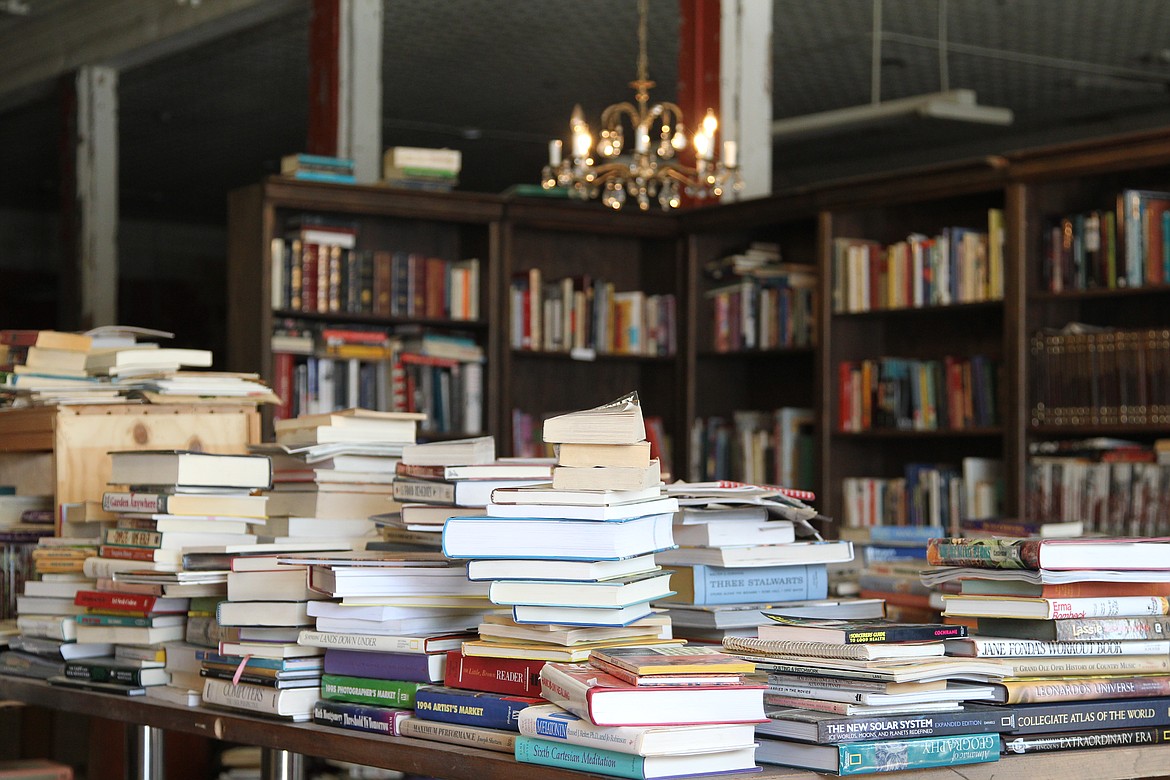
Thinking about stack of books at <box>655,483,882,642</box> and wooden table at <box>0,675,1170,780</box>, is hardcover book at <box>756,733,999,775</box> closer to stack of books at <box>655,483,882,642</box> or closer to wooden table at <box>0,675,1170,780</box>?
wooden table at <box>0,675,1170,780</box>

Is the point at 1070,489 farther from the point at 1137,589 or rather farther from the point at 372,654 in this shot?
the point at 372,654

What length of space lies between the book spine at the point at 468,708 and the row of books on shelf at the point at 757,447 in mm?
4178

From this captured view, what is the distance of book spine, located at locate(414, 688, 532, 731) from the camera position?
1683mm

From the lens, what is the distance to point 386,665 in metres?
1.84

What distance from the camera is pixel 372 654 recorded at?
186cm

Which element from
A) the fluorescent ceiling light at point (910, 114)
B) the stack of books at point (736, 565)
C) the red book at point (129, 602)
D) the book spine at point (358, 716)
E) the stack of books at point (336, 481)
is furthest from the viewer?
the fluorescent ceiling light at point (910, 114)

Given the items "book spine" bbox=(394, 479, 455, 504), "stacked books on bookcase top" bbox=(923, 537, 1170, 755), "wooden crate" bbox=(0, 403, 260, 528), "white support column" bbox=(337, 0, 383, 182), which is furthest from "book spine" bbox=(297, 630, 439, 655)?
"white support column" bbox=(337, 0, 383, 182)

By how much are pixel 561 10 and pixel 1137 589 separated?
7.27 m

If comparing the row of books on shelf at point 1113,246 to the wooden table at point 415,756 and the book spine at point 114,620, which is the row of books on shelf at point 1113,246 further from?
the book spine at point 114,620

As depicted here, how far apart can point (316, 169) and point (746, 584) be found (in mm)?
3961

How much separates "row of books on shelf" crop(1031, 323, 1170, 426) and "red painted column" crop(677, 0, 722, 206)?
1.71 metres

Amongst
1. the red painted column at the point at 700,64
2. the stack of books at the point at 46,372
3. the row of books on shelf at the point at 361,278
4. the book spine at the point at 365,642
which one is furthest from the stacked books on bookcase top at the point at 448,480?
the red painted column at the point at 700,64

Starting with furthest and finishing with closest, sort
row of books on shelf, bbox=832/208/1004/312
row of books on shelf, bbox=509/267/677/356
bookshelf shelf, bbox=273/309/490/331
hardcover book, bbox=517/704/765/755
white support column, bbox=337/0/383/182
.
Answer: white support column, bbox=337/0/383/182
row of books on shelf, bbox=509/267/677/356
bookshelf shelf, bbox=273/309/490/331
row of books on shelf, bbox=832/208/1004/312
hardcover book, bbox=517/704/765/755

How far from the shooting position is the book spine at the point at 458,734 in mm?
1668
